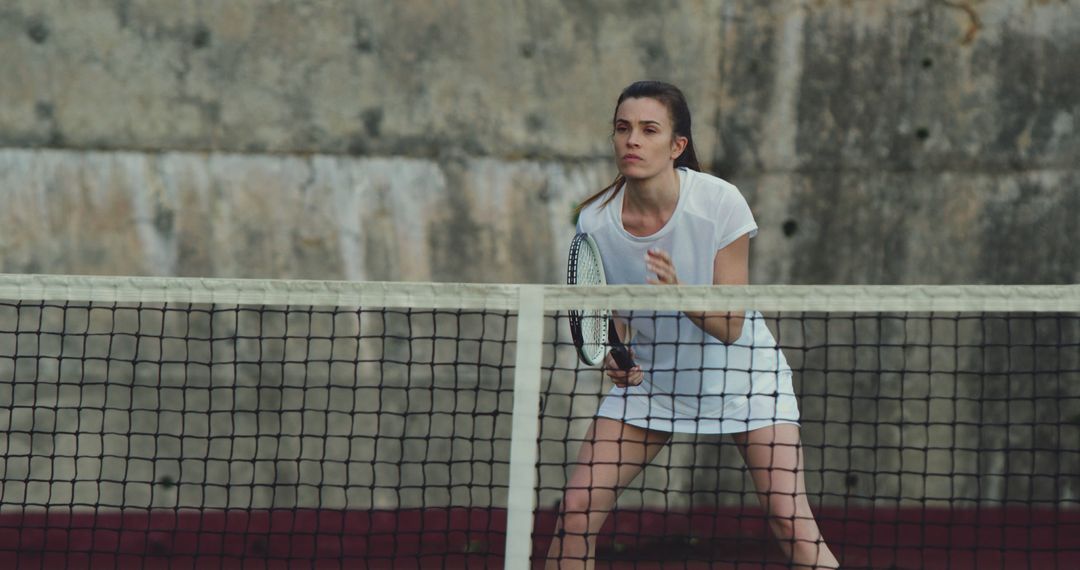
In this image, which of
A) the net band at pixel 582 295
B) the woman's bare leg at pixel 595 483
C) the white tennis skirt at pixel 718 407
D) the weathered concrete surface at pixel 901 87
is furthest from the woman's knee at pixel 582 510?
the weathered concrete surface at pixel 901 87

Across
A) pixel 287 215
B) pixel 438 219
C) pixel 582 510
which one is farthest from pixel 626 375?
pixel 287 215

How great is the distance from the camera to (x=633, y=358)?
3.64 metres

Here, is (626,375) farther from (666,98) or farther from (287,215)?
(287,215)

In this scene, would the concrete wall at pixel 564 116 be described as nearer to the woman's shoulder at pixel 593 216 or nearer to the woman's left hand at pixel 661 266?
the woman's shoulder at pixel 593 216

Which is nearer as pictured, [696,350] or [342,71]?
[696,350]

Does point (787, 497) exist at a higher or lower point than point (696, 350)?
lower

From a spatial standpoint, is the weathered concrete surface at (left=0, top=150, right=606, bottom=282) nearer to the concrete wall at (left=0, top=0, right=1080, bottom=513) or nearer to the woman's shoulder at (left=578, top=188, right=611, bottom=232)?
the concrete wall at (left=0, top=0, right=1080, bottom=513)

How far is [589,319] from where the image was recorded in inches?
142

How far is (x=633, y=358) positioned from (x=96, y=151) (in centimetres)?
344

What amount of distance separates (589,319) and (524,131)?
272 centimetres

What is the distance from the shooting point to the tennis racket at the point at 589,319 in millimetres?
3541

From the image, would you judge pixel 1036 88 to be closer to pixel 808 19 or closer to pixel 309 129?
pixel 808 19

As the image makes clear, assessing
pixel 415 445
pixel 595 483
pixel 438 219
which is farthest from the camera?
pixel 438 219

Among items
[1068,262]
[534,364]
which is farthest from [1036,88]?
[534,364]
